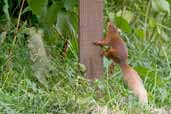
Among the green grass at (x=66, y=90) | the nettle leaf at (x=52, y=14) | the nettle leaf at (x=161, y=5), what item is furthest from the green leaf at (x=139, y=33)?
the nettle leaf at (x=52, y=14)

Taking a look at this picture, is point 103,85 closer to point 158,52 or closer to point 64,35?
point 64,35

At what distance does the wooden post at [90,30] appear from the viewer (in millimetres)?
3545

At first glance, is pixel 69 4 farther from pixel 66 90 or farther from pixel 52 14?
pixel 66 90

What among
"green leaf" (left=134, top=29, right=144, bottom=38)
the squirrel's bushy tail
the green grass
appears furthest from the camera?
"green leaf" (left=134, top=29, right=144, bottom=38)

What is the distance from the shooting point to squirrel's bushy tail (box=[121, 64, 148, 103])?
3.50 metres

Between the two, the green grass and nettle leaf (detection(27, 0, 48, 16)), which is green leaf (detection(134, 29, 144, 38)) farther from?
nettle leaf (detection(27, 0, 48, 16))

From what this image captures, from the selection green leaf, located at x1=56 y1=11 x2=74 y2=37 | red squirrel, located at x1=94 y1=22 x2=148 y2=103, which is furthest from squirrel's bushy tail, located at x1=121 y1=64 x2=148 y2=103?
green leaf, located at x1=56 y1=11 x2=74 y2=37

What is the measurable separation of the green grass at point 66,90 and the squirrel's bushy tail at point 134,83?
1.7 inches

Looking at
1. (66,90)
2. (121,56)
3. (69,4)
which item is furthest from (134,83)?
(69,4)

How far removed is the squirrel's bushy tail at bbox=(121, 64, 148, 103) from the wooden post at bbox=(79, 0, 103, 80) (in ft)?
0.59

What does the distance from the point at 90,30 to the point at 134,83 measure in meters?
0.42

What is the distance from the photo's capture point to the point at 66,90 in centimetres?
357

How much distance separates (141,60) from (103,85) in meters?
0.94

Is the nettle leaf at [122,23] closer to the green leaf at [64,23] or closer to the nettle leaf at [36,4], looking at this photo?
the green leaf at [64,23]
